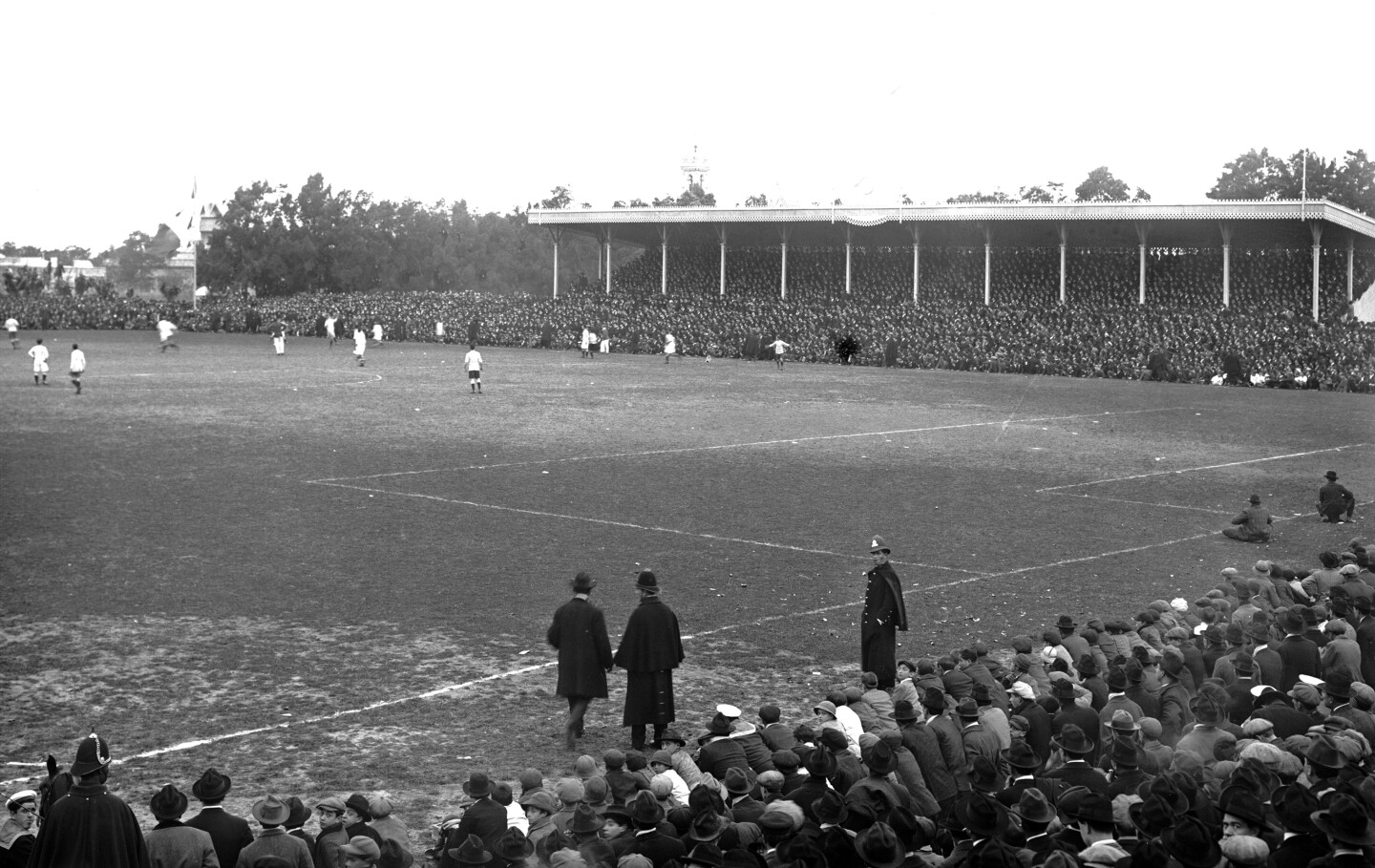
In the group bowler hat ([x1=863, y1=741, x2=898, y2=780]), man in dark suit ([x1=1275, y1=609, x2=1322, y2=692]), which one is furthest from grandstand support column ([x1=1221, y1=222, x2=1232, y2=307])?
bowler hat ([x1=863, y1=741, x2=898, y2=780])

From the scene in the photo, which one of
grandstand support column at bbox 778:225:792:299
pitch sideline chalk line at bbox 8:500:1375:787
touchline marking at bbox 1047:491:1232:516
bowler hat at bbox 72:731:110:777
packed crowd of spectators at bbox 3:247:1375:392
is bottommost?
pitch sideline chalk line at bbox 8:500:1375:787

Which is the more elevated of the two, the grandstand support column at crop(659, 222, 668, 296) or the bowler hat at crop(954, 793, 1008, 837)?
the grandstand support column at crop(659, 222, 668, 296)

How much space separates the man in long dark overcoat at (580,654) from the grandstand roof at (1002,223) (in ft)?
162

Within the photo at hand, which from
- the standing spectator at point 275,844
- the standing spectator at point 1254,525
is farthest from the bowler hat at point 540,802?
the standing spectator at point 1254,525

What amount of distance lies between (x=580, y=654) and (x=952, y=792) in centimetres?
325

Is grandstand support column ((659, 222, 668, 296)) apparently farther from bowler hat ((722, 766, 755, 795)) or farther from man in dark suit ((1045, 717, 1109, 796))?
bowler hat ((722, 766, 755, 795))

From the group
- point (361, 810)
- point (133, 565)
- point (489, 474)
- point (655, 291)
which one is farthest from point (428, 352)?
point (361, 810)

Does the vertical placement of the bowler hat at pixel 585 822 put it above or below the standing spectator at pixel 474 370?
below

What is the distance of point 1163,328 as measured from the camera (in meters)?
52.3

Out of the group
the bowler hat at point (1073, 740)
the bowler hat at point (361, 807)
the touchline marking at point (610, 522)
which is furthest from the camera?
the touchline marking at point (610, 522)

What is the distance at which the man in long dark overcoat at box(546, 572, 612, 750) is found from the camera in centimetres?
1006

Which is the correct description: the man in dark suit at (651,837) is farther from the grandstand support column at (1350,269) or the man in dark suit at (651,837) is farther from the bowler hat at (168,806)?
the grandstand support column at (1350,269)

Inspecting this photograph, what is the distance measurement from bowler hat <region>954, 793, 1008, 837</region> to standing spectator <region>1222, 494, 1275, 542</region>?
44.1 ft

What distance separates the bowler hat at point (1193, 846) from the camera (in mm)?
5355
